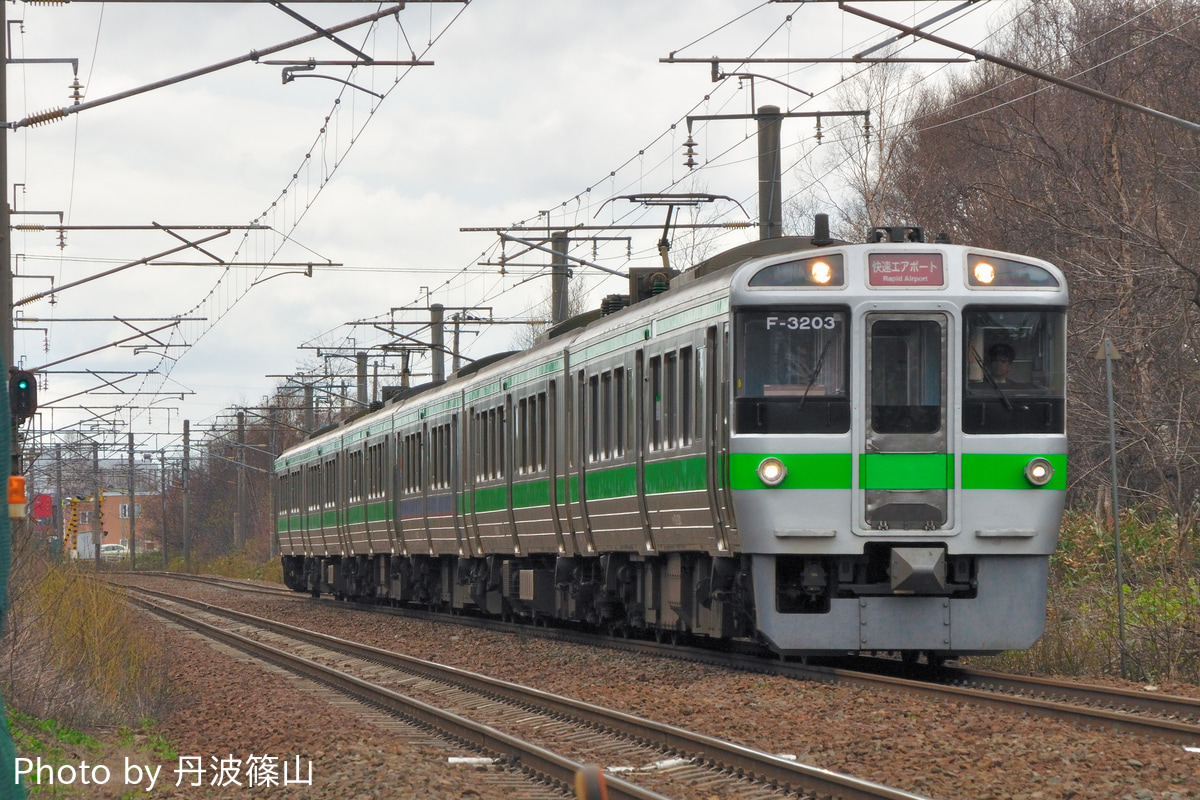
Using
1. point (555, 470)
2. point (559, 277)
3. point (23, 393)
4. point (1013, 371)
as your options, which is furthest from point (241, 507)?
point (1013, 371)

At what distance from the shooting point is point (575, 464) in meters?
17.7

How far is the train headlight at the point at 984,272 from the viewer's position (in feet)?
41.2

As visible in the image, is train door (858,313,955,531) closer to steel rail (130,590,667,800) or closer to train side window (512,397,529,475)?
steel rail (130,590,667,800)

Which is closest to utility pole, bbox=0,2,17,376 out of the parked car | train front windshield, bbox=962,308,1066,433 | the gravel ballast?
the gravel ballast

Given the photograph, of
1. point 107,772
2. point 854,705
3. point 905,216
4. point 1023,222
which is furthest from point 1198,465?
point 905,216

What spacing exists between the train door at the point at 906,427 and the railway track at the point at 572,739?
8.86 ft


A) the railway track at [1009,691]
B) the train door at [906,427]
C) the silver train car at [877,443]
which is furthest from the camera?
the train door at [906,427]

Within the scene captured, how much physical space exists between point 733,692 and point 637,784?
3.87 m

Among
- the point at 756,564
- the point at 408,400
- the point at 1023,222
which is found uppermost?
the point at 1023,222

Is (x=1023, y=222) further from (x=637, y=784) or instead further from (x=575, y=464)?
(x=637, y=784)

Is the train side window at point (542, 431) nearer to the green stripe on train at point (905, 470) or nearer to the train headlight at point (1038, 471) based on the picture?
the green stripe on train at point (905, 470)

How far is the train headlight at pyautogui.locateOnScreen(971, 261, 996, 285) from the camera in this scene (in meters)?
12.6

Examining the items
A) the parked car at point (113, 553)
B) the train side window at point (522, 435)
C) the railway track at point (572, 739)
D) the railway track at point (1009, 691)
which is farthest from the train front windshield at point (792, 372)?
the parked car at point (113, 553)

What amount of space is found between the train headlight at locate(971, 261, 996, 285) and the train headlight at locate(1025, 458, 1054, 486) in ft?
4.45
